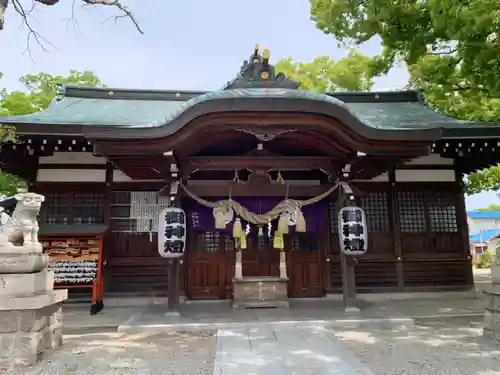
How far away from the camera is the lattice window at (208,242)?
29.7 feet

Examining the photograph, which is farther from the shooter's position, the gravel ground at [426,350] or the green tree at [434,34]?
the green tree at [434,34]

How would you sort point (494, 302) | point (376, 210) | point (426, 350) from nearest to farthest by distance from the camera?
point (426, 350) → point (494, 302) → point (376, 210)

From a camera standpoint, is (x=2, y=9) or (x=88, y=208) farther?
(x=88, y=208)

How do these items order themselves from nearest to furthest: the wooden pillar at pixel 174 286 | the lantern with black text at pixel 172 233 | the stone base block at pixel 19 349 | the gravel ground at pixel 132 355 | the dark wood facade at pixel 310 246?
the gravel ground at pixel 132 355 < the stone base block at pixel 19 349 < the lantern with black text at pixel 172 233 < the wooden pillar at pixel 174 286 < the dark wood facade at pixel 310 246

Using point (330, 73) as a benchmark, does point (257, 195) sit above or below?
below

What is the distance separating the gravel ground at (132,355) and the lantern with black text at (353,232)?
10.1ft

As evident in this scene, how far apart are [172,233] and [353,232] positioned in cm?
354

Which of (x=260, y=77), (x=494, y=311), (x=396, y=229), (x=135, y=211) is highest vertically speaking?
(x=260, y=77)

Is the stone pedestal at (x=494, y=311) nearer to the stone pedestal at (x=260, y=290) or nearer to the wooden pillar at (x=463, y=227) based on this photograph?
the stone pedestal at (x=260, y=290)

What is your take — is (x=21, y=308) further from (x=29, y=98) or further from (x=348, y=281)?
(x=29, y=98)

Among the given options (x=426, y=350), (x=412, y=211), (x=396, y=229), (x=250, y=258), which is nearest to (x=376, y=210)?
(x=396, y=229)

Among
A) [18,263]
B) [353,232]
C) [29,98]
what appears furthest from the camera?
[29,98]

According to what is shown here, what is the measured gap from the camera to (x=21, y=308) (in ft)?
15.2

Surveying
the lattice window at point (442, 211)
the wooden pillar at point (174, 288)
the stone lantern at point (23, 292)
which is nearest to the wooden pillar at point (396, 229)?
the lattice window at point (442, 211)
